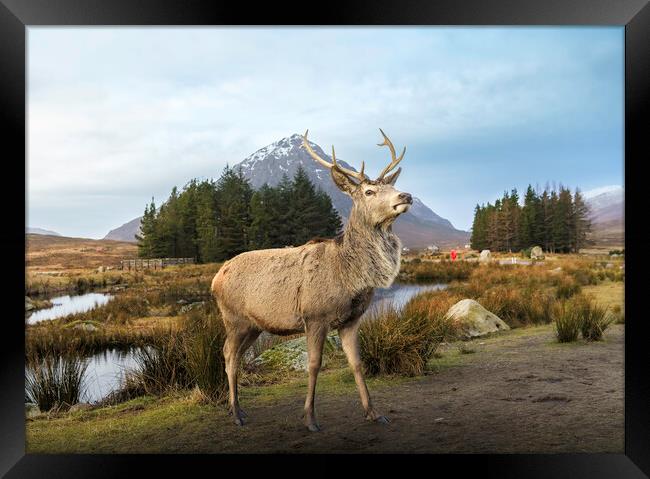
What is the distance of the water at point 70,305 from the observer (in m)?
5.32

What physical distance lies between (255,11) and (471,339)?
14.9 ft

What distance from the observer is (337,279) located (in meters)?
3.69

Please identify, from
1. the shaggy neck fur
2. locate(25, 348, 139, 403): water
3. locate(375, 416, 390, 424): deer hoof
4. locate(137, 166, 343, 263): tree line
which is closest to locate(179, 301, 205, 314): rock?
locate(137, 166, 343, 263): tree line

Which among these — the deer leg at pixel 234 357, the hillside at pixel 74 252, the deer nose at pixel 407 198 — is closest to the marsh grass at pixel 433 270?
the deer leg at pixel 234 357

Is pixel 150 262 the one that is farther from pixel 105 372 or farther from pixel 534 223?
pixel 534 223

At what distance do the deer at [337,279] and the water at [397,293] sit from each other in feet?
3.74

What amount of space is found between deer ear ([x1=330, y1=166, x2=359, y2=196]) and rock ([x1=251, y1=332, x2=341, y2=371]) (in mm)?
2311

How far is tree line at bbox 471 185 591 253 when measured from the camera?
243 inches

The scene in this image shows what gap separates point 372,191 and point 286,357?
2503 mm

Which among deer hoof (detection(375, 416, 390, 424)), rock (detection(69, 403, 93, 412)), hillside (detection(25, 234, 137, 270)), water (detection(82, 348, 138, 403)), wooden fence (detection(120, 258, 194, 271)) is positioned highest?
hillside (detection(25, 234, 137, 270))

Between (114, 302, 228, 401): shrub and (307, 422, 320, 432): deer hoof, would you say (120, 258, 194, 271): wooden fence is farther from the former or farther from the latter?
(307, 422, 320, 432): deer hoof

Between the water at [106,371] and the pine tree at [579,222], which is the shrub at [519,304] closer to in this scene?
the pine tree at [579,222]

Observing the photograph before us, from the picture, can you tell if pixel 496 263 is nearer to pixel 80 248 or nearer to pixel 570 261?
pixel 570 261

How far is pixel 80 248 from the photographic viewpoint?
17.6 ft
